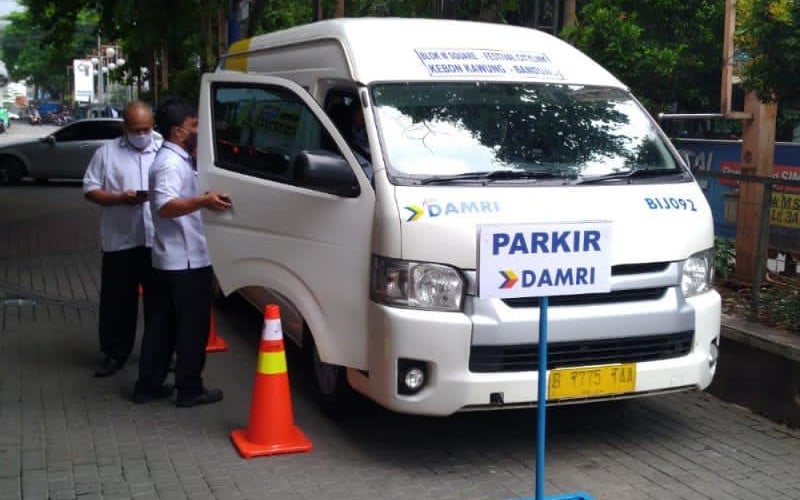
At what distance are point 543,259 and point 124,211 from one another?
140 inches

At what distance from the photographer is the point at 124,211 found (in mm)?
6777

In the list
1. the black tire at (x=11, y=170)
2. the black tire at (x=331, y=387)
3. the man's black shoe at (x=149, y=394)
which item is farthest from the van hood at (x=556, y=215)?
the black tire at (x=11, y=170)

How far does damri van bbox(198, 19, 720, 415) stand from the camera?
198 inches

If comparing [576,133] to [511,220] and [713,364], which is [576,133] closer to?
[511,220]

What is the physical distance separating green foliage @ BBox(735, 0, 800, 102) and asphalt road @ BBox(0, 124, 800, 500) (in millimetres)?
2169

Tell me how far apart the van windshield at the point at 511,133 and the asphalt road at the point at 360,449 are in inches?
60.8

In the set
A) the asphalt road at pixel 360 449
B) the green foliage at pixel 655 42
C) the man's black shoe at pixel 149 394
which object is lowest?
the asphalt road at pixel 360 449

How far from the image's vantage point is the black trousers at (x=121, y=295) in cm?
687

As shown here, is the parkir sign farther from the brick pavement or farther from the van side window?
the van side window

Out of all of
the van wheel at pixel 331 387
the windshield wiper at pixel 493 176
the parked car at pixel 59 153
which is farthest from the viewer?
the parked car at pixel 59 153

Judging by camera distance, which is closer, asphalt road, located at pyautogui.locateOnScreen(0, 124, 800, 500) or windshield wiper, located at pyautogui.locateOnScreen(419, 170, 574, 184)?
asphalt road, located at pyautogui.locateOnScreen(0, 124, 800, 500)

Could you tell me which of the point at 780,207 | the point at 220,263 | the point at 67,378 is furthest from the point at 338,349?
the point at 780,207

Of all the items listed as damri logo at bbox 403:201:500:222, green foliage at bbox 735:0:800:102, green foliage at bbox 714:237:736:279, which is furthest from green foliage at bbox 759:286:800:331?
damri logo at bbox 403:201:500:222

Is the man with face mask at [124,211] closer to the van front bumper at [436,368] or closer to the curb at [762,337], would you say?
the van front bumper at [436,368]
